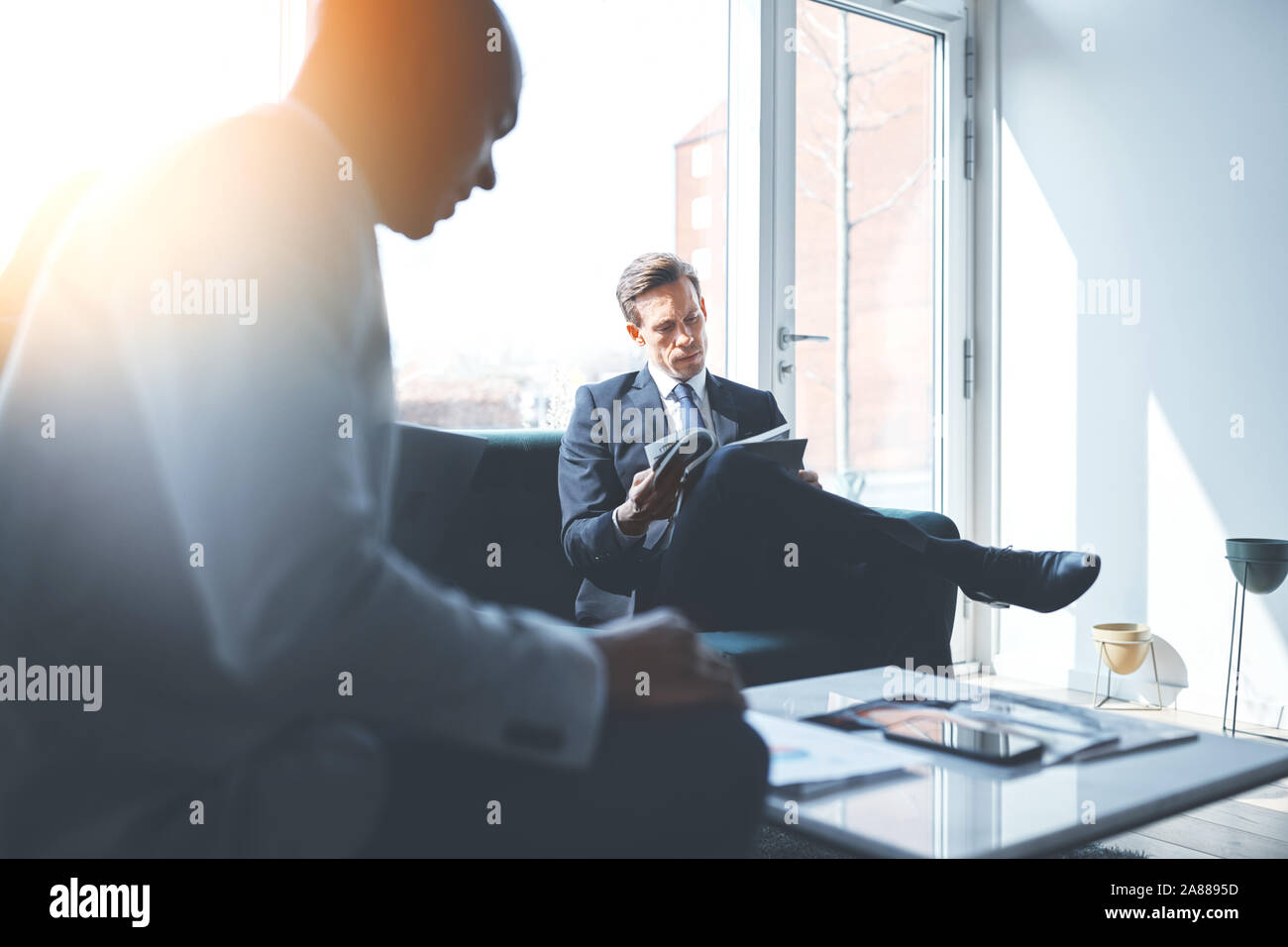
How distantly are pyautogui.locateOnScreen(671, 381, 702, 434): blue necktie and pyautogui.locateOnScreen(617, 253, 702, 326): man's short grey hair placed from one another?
0.19 meters

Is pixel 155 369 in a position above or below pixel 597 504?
above

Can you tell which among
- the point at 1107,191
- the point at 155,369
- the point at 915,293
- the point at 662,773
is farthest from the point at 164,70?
the point at 1107,191

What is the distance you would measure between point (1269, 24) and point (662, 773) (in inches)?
121

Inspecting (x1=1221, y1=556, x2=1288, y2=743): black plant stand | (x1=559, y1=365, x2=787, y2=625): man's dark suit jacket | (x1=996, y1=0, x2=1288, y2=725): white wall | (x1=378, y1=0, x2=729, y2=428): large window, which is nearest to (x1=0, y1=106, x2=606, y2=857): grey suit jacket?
(x1=559, y1=365, x2=787, y2=625): man's dark suit jacket

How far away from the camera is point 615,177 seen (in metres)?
3.06

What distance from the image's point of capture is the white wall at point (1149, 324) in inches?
116

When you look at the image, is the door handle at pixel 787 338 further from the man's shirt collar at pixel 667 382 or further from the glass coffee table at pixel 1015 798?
the glass coffee table at pixel 1015 798

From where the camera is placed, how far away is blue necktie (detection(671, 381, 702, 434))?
2.39 meters

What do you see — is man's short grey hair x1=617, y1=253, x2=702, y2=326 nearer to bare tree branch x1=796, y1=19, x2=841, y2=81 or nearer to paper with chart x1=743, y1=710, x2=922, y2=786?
paper with chart x1=743, y1=710, x2=922, y2=786

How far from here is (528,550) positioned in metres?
2.25

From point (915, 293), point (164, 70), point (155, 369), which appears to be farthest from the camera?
point (915, 293)

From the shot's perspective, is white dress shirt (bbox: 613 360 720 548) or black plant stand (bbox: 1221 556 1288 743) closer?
white dress shirt (bbox: 613 360 720 548)
